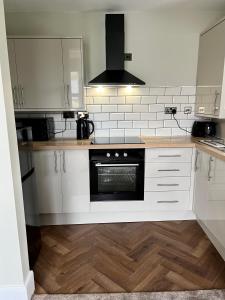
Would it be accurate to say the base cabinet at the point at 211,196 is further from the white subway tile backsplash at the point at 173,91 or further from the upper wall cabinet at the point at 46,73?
the upper wall cabinet at the point at 46,73

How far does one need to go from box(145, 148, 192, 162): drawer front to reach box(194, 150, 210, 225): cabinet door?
117 millimetres

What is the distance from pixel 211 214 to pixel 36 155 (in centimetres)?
181

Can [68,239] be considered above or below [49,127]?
below

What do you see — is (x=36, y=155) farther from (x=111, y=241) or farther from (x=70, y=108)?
(x=111, y=241)

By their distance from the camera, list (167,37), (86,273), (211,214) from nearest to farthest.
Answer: (86,273) < (211,214) < (167,37)

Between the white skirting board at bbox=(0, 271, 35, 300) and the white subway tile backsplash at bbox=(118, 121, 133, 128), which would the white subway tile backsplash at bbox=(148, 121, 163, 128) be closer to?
the white subway tile backsplash at bbox=(118, 121, 133, 128)

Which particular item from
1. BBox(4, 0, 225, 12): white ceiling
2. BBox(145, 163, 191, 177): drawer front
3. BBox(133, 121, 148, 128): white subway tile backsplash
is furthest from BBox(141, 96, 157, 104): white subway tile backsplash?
BBox(4, 0, 225, 12): white ceiling

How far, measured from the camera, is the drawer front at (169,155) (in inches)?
93.4

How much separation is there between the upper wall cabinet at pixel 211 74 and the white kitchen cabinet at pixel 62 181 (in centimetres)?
140

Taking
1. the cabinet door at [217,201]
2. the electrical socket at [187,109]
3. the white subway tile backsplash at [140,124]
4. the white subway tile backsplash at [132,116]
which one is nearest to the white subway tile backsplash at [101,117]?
the white subway tile backsplash at [132,116]

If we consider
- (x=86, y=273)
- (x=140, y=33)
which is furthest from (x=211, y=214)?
(x=140, y=33)

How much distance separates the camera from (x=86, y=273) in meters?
1.81

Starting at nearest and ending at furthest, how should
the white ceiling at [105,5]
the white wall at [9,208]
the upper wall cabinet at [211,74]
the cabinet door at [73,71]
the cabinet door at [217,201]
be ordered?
the white wall at [9,208]
the cabinet door at [217,201]
the upper wall cabinet at [211,74]
the white ceiling at [105,5]
the cabinet door at [73,71]

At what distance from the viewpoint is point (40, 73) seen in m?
2.45
